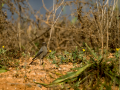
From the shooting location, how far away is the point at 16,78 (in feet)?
7.48

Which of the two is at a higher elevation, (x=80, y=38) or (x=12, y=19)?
(x=12, y=19)

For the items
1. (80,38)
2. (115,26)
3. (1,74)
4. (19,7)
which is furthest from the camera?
(80,38)

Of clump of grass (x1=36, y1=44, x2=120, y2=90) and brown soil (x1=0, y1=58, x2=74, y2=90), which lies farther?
brown soil (x1=0, y1=58, x2=74, y2=90)

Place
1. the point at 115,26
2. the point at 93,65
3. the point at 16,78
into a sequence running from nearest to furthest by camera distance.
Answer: the point at 93,65 < the point at 16,78 < the point at 115,26

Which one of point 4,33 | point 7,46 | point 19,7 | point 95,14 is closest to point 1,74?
point 7,46

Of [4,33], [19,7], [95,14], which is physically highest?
[19,7]

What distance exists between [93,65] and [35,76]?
116 cm

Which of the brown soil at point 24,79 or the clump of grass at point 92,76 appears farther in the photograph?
the brown soil at point 24,79

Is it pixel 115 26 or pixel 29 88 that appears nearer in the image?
pixel 29 88

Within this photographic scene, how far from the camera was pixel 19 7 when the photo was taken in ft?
13.5

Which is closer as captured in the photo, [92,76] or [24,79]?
[92,76]

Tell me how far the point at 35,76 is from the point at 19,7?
2760mm

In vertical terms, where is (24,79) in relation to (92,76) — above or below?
below

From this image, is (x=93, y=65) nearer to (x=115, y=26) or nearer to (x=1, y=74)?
(x=1, y=74)
